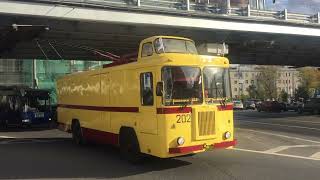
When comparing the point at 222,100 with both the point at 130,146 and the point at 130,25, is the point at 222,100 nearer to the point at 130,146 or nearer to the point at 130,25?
the point at 130,146

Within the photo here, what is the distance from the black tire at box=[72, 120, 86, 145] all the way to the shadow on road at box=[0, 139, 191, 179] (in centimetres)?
24

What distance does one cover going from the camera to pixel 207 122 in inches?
494

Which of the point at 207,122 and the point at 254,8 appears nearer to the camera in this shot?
the point at 207,122

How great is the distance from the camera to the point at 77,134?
18547 millimetres

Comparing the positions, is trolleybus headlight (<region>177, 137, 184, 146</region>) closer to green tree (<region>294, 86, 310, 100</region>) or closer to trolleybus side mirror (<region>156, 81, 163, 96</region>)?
trolleybus side mirror (<region>156, 81, 163, 96</region>)

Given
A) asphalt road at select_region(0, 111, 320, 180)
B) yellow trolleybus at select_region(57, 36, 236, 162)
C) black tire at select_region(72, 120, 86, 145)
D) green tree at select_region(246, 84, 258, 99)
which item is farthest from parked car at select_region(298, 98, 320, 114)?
green tree at select_region(246, 84, 258, 99)

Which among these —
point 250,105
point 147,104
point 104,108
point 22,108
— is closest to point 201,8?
point 104,108

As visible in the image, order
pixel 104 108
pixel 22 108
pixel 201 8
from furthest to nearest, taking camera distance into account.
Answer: pixel 22 108 < pixel 201 8 < pixel 104 108

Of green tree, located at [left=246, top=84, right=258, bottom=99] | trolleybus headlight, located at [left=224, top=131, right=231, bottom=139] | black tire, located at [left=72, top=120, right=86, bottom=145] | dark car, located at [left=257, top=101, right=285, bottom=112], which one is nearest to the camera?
trolleybus headlight, located at [left=224, top=131, right=231, bottom=139]

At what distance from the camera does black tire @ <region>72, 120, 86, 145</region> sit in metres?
18.1

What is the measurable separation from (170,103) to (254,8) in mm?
16694

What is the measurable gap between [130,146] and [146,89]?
182cm

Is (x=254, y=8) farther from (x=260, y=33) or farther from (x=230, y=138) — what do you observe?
(x=230, y=138)

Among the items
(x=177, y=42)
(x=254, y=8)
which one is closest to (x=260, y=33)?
(x=254, y=8)
